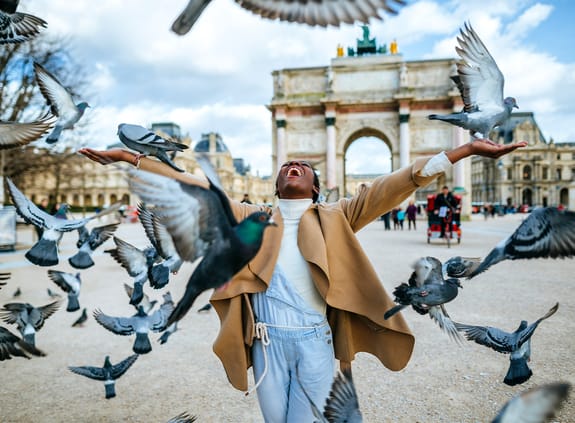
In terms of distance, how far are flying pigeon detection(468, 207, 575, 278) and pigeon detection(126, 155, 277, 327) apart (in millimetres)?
1091

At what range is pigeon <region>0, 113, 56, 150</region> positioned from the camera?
2.15 m

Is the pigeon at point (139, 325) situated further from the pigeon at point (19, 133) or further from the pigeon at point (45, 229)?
the pigeon at point (19, 133)

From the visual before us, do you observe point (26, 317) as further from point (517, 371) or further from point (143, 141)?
point (517, 371)

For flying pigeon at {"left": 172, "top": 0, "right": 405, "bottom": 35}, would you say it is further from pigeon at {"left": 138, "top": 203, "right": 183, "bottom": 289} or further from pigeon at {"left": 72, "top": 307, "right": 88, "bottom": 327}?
pigeon at {"left": 72, "top": 307, "right": 88, "bottom": 327}

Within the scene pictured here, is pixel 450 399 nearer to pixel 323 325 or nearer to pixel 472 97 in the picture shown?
pixel 323 325

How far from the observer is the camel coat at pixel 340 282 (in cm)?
198

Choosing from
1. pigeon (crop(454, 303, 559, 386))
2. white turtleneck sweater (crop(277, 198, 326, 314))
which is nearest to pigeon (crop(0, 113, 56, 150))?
white turtleneck sweater (crop(277, 198, 326, 314))

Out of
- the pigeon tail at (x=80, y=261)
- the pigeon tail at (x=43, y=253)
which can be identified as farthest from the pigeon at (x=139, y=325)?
the pigeon tail at (x=80, y=261)

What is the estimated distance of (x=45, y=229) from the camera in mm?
3059

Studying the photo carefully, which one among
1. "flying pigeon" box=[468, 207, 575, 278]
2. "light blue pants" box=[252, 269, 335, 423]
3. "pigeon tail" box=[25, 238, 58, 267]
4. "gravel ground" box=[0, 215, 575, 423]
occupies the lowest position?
"gravel ground" box=[0, 215, 575, 423]

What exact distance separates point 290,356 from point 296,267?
0.47 metres

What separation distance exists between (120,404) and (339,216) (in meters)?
2.68

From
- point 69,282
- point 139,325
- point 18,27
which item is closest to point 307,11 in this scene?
point 18,27

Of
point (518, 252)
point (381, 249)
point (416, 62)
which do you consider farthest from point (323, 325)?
point (416, 62)
